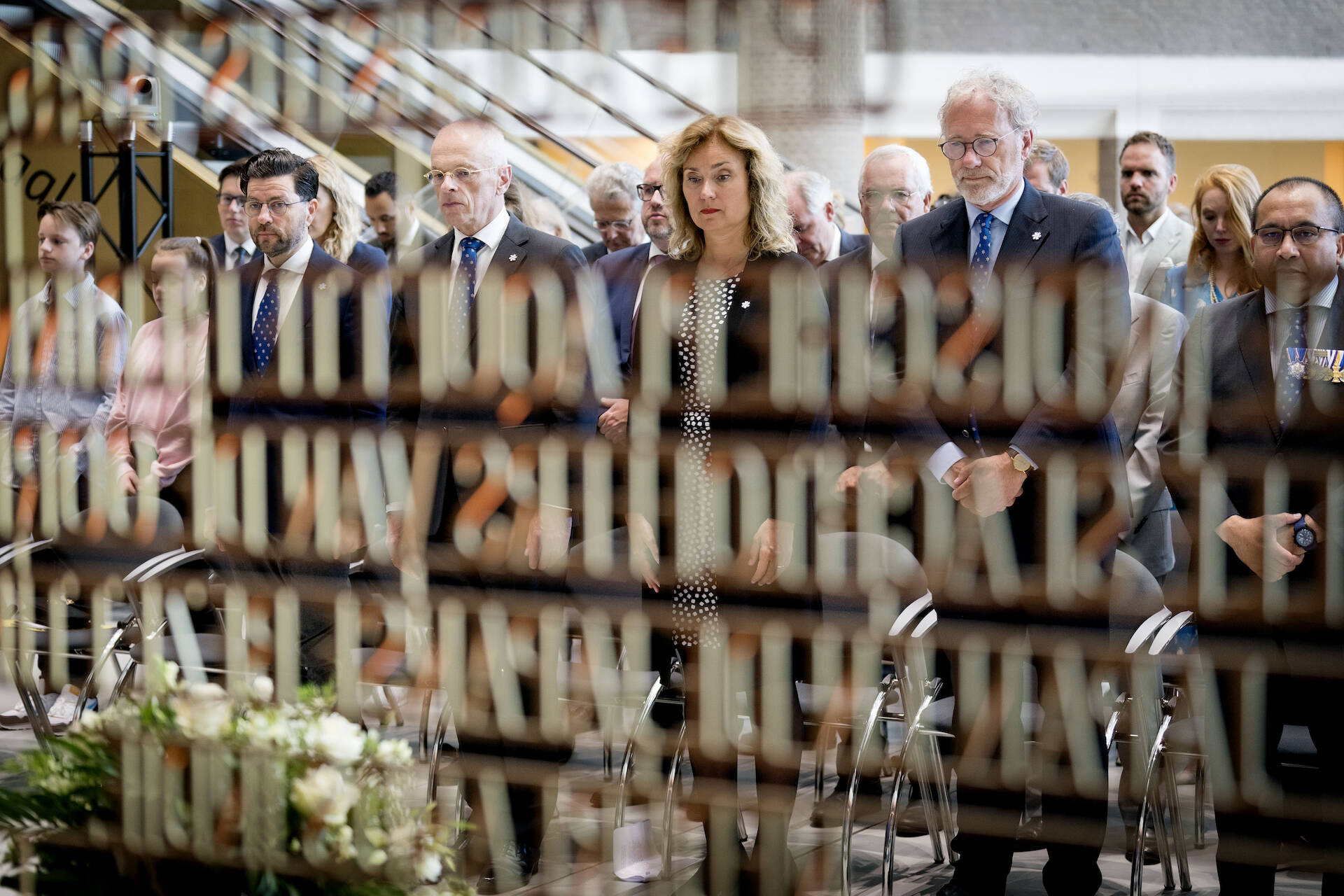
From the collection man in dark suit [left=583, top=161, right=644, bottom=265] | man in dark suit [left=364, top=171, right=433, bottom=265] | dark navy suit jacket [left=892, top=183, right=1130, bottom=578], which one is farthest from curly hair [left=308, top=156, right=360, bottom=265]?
dark navy suit jacket [left=892, top=183, right=1130, bottom=578]

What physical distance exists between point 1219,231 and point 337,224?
198 centimetres

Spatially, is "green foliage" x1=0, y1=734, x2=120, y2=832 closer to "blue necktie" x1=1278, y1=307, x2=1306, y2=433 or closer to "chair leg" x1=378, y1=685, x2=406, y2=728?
"chair leg" x1=378, y1=685, x2=406, y2=728

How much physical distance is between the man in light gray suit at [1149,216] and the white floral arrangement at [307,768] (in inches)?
95.0

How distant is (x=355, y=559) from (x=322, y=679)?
1.04 feet

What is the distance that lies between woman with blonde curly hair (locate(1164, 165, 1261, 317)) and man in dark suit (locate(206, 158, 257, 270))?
230cm

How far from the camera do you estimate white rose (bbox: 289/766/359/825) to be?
1940 mm

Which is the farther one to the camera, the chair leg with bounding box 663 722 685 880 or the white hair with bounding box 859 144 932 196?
the white hair with bounding box 859 144 932 196

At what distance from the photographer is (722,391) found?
206 cm

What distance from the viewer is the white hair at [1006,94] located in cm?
225

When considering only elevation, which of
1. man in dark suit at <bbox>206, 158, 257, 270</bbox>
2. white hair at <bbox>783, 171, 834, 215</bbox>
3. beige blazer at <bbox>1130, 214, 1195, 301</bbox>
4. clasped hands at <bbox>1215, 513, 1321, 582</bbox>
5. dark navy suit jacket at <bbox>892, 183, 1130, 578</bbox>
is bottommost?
clasped hands at <bbox>1215, 513, 1321, 582</bbox>

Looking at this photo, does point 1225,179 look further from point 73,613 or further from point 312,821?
point 73,613

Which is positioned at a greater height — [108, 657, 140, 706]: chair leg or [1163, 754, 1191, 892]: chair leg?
[108, 657, 140, 706]: chair leg

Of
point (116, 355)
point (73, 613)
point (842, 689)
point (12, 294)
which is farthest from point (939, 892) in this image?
point (73, 613)

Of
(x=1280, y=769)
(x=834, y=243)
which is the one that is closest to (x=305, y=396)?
(x=1280, y=769)
